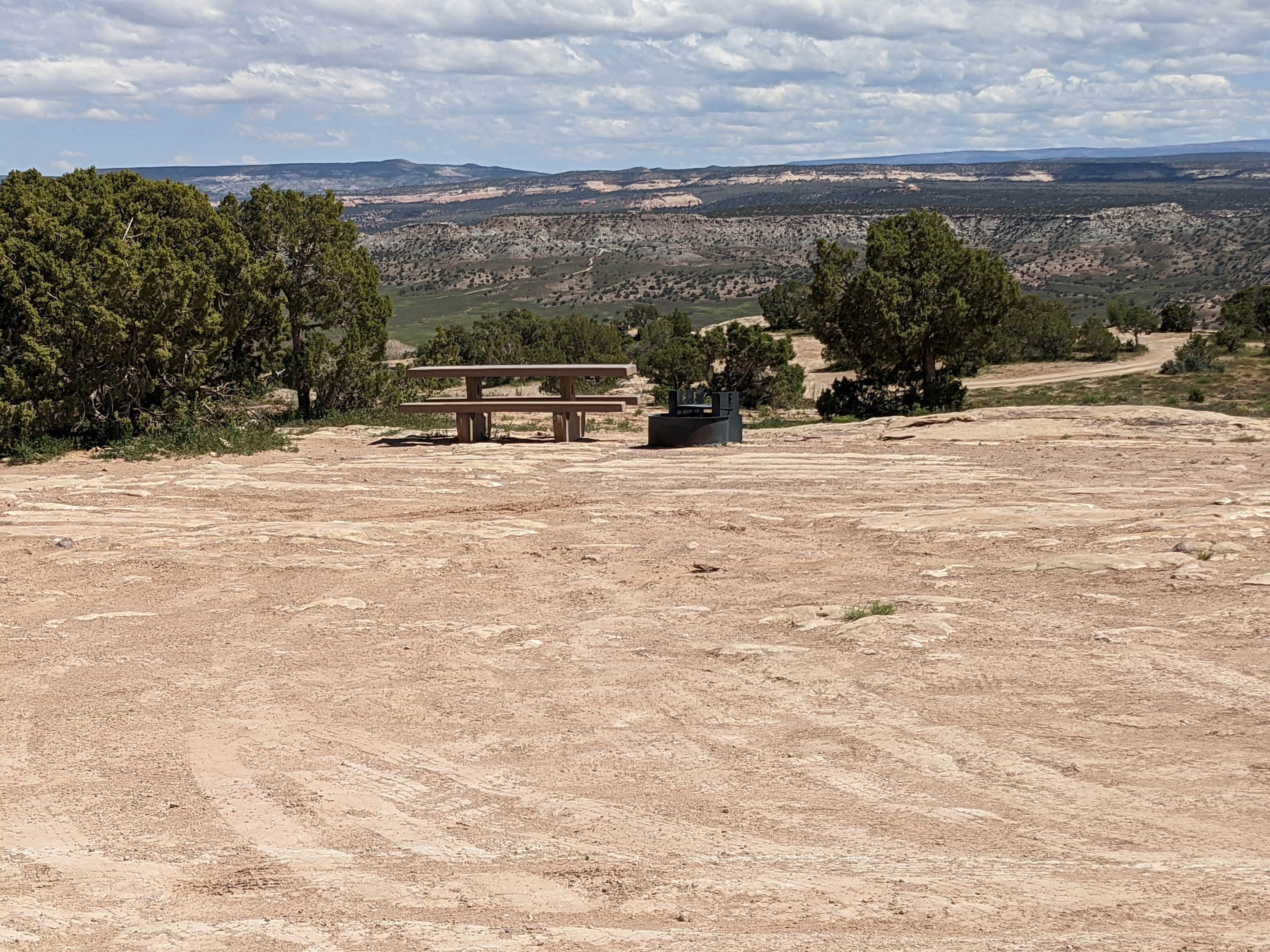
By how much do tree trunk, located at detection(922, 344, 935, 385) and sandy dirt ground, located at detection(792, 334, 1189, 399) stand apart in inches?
167

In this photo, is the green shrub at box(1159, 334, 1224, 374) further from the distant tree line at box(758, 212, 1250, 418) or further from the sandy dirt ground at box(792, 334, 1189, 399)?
the distant tree line at box(758, 212, 1250, 418)

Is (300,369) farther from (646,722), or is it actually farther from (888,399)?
(646,722)

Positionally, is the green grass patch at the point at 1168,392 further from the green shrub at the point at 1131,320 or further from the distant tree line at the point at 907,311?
the green shrub at the point at 1131,320

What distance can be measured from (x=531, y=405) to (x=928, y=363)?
801cm

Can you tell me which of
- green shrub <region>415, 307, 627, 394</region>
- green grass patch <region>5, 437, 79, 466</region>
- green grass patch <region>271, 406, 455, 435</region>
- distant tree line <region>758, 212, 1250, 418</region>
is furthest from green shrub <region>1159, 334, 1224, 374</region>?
green grass patch <region>5, 437, 79, 466</region>

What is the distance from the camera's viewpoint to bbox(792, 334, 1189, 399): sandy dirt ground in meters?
29.3

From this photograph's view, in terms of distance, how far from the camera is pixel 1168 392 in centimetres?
2489

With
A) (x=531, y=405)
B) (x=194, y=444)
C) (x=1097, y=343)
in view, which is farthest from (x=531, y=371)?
(x=1097, y=343)

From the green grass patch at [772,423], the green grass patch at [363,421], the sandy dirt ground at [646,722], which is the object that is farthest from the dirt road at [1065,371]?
the sandy dirt ground at [646,722]

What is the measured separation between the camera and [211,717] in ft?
20.1

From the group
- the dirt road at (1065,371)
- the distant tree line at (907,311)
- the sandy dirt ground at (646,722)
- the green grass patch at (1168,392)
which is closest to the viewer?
the sandy dirt ground at (646,722)

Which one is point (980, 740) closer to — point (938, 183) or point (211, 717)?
point (211, 717)

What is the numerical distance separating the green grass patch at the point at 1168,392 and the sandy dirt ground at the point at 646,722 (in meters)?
10.9

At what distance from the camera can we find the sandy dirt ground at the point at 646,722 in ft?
13.5
